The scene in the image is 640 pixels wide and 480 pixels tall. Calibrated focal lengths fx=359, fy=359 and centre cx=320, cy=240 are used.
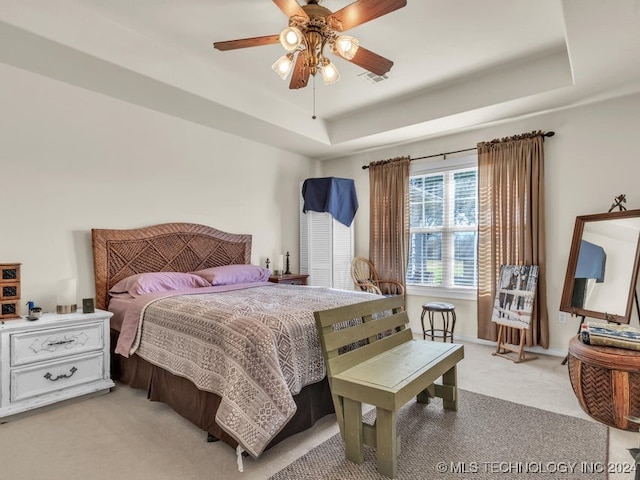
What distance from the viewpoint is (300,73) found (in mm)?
2580

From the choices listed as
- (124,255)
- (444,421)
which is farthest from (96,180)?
(444,421)

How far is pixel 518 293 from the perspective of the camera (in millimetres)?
3699

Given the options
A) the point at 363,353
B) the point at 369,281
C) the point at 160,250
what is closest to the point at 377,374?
the point at 363,353

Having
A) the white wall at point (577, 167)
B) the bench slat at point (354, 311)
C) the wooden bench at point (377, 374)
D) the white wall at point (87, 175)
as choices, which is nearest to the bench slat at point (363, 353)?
the wooden bench at point (377, 374)

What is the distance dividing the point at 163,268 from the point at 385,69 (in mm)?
2799

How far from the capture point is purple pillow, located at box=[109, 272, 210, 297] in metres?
3.12

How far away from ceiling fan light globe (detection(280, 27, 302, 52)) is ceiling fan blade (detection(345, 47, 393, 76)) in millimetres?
423

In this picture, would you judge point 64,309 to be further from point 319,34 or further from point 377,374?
point 319,34

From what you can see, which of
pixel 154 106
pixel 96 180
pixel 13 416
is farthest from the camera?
pixel 154 106

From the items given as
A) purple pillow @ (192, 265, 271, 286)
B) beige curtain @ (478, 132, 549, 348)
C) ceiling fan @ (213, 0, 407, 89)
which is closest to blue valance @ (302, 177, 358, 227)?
purple pillow @ (192, 265, 271, 286)

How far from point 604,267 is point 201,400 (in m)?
3.47

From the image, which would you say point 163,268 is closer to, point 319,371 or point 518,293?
point 319,371

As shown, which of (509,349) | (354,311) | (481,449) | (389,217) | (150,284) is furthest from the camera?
(389,217)

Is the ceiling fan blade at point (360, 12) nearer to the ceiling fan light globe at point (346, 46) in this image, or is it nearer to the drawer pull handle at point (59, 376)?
the ceiling fan light globe at point (346, 46)
